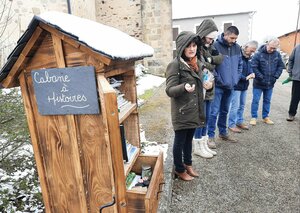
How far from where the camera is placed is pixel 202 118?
2678 millimetres

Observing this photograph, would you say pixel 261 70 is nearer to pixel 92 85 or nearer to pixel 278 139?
pixel 278 139

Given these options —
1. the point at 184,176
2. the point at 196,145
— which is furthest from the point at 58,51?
the point at 196,145

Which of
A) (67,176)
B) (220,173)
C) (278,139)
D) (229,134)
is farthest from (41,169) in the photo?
(278,139)

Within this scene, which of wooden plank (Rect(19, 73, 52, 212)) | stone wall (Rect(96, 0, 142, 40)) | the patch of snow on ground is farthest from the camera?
stone wall (Rect(96, 0, 142, 40))

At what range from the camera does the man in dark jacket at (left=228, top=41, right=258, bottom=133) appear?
409 cm

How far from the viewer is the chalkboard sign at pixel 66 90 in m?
1.41

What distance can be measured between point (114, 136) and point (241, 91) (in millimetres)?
3999

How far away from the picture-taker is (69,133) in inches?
61.4

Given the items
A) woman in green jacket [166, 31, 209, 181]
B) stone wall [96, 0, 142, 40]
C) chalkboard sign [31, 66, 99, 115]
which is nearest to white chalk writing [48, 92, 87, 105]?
chalkboard sign [31, 66, 99, 115]

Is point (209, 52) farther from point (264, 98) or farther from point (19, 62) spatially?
point (19, 62)

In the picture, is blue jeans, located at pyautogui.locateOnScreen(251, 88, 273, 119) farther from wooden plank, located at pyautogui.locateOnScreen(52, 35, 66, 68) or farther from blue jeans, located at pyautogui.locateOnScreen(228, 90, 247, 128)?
wooden plank, located at pyautogui.locateOnScreen(52, 35, 66, 68)

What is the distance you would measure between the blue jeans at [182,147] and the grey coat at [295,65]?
3537 mm

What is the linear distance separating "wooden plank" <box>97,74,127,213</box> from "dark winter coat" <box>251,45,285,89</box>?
4.04 m

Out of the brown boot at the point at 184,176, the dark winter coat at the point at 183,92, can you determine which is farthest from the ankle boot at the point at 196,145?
the dark winter coat at the point at 183,92
